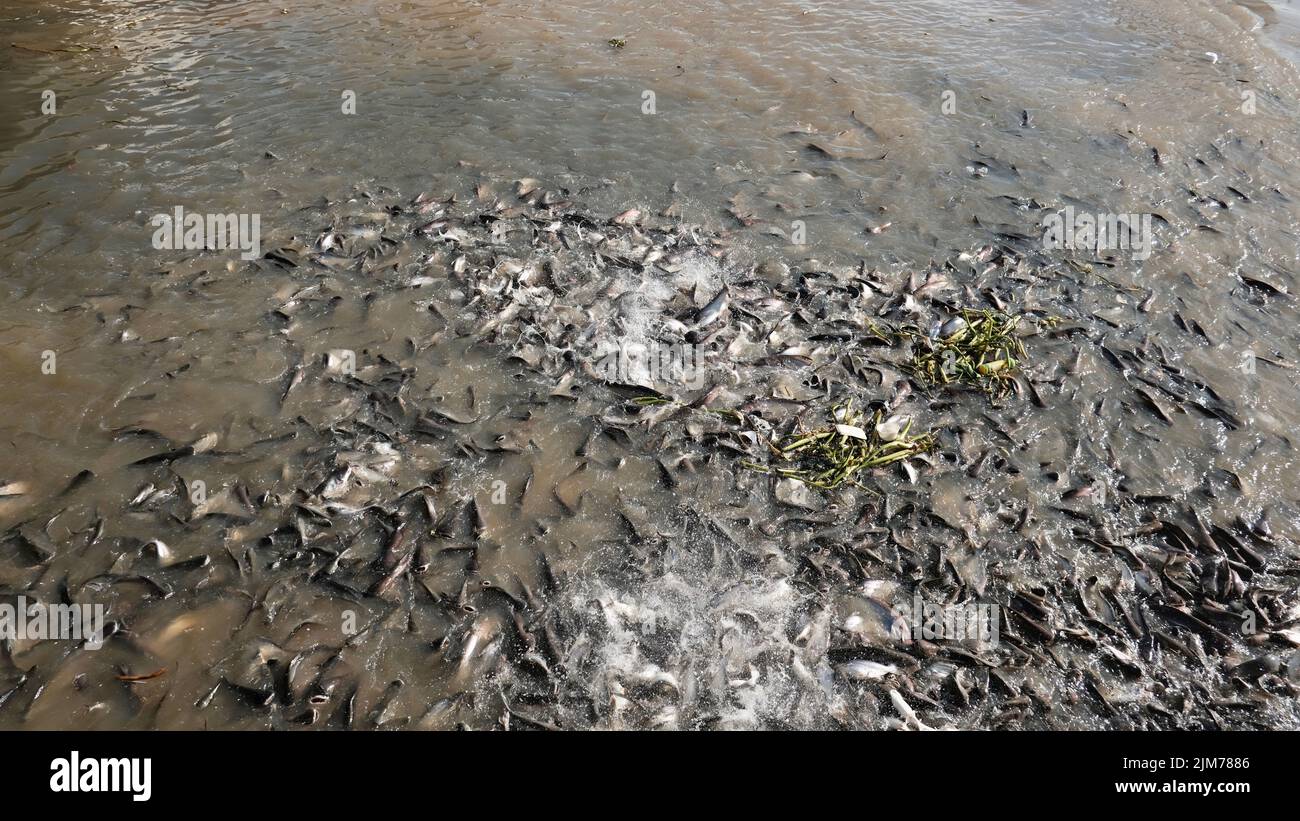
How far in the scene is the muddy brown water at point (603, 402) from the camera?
17.1ft

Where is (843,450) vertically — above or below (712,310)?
below

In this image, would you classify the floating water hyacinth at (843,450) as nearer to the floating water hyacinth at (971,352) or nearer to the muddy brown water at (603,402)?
the muddy brown water at (603,402)

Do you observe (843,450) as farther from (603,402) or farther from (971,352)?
(603,402)

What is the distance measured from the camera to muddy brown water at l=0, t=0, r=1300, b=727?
17.1 ft

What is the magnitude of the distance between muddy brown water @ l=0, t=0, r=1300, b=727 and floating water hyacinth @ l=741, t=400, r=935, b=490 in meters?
0.25

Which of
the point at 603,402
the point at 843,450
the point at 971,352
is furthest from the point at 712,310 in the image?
the point at 971,352

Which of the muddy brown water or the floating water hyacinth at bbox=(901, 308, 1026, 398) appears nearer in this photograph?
the muddy brown water

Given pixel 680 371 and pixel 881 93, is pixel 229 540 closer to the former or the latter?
pixel 680 371

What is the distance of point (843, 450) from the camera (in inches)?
263

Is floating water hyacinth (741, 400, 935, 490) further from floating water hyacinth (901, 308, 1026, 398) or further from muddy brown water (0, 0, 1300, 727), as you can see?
floating water hyacinth (901, 308, 1026, 398)

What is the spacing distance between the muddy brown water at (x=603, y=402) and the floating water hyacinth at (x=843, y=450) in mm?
249

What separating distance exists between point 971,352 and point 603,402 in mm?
4063

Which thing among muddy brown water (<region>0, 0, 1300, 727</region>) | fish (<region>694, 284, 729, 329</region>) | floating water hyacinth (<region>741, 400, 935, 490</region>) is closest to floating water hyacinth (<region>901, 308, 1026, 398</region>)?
muddy brown water (<region>0, 0, 1300, 727</region>)
